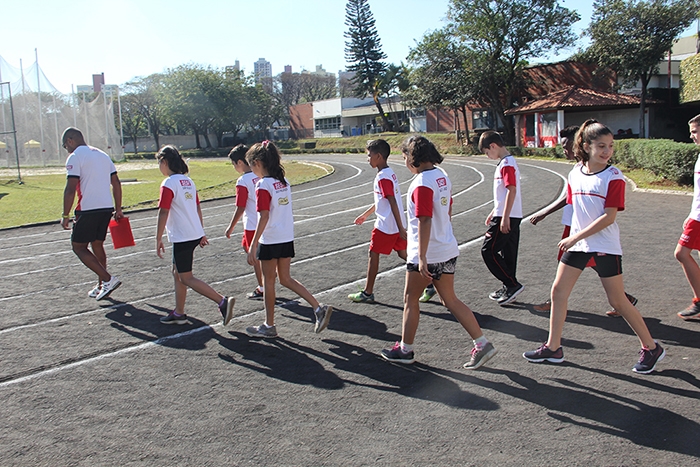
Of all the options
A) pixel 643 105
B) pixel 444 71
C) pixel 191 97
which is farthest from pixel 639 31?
pixel 191 97

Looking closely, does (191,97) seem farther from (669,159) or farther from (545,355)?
(545,355)

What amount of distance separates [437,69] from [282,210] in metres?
43.3

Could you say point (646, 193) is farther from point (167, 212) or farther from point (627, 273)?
point (167, 212)

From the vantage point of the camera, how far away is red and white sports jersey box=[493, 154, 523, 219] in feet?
20.3

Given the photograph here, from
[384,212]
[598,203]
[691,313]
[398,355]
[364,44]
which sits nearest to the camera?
[598,203]

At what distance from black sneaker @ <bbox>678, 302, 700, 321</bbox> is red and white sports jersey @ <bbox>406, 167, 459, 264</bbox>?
2.73 metres

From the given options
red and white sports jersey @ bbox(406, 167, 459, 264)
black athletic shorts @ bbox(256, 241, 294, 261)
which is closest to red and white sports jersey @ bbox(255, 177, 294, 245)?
black athletic shorts @ bbox(256, 241, 294, 261)

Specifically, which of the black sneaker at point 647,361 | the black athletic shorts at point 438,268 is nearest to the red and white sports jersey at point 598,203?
the black sneaker at point 647,361

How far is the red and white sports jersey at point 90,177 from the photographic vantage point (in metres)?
7.19

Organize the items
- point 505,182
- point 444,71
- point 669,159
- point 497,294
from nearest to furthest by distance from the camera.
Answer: point 505,182, point 497,294, point 669,159, point 444,71

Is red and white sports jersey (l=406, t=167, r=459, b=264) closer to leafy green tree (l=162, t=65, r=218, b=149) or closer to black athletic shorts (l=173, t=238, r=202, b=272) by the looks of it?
black athletic shorts (l=173, t=238, r=202, b=272)

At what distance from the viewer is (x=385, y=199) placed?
629cm

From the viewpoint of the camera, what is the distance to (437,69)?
4622cm

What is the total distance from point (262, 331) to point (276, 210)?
1166 mm
